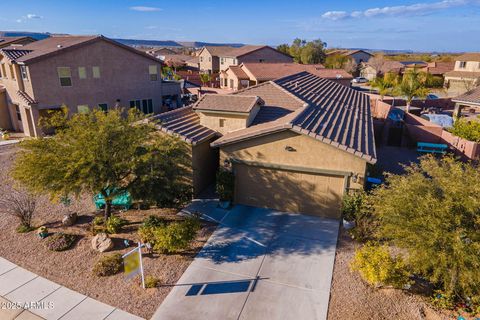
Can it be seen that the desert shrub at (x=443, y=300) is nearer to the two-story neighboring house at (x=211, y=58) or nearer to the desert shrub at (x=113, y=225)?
the desert shrub at (x=113, y=225)

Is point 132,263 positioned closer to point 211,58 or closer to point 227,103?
point 227,103

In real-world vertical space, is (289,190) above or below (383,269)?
above

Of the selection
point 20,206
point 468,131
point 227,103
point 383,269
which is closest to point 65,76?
point 20,206

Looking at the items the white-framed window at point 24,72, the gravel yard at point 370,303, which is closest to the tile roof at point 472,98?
the gravel yard at point 370,303

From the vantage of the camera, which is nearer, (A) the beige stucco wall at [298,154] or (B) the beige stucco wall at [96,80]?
(A) the beige stucco wall at [298,154]

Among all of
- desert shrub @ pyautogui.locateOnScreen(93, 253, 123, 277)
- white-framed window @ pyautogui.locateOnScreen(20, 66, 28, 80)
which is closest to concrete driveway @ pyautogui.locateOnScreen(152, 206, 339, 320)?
desert shrub @ pyautogui.locateOnScreen(93, 253, 123, 277)

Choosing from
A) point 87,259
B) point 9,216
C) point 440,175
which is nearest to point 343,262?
point 440,175
